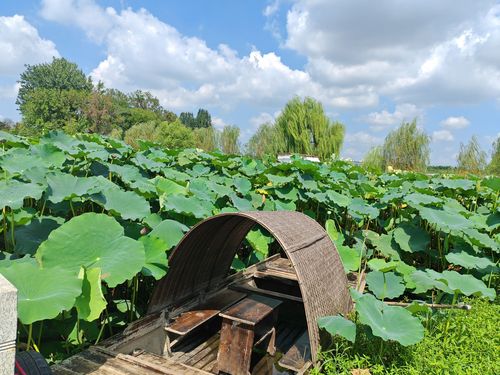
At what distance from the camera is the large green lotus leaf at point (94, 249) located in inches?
70.3

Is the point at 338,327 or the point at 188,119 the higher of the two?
the point at 188,119

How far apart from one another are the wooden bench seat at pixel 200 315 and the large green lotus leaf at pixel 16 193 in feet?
3.35

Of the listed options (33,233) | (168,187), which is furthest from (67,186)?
(168,187)

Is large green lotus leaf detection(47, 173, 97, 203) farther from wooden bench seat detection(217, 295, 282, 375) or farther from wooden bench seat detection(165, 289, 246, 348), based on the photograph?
wooden bench seat detection(217, 295, 282, 375)

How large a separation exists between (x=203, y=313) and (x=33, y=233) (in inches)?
42.9

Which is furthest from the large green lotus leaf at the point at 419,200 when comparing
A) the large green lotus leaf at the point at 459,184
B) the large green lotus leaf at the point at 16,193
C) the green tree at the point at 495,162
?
the green tree at the point at 495,162

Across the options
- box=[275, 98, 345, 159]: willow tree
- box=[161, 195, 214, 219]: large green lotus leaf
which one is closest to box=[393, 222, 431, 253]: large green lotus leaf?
box=[161, 195, 214, 219]: large green lotus leaf

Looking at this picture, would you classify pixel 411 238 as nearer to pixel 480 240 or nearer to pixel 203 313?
pixel 480 240

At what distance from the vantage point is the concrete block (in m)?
1.02

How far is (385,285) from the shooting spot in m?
2.67

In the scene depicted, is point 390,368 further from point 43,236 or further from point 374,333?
point 43,236

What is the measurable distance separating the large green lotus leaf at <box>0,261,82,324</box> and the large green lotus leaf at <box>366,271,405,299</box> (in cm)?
191

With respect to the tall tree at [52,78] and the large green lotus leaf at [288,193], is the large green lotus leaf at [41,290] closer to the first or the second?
the large green lotus leaf at [288,193]

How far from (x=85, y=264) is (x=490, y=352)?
2.25m
